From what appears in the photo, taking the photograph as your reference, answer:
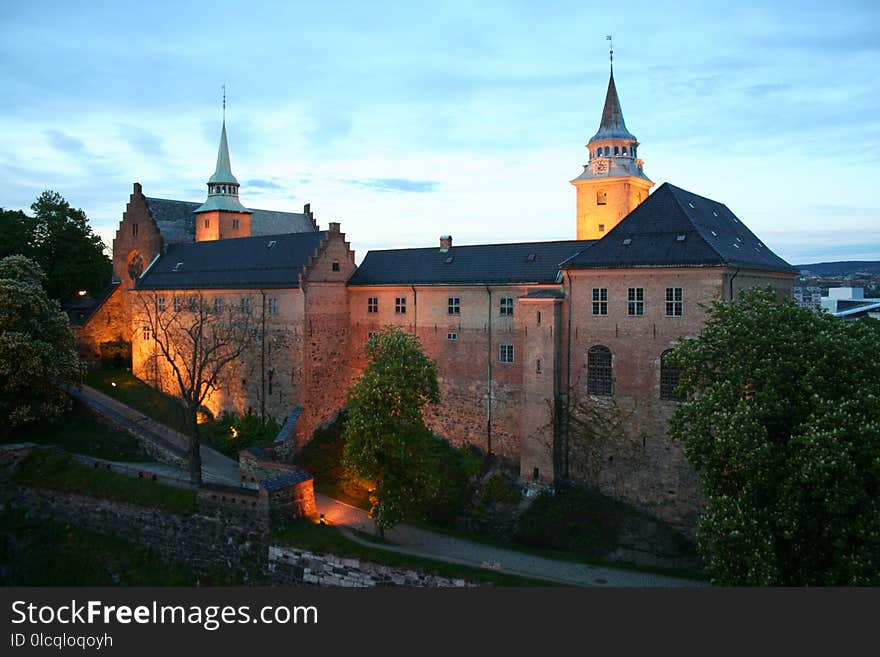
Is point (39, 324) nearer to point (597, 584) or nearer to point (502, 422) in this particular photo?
point (502, 422)

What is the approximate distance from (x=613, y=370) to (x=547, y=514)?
25.4ft

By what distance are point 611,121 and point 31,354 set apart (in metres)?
40.9

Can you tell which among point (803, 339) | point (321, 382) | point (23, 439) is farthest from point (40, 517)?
point (803, 339)

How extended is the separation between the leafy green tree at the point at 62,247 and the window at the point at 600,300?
1668 inches

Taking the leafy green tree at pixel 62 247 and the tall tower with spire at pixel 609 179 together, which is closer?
the tall tower with spire at pixel 609 179

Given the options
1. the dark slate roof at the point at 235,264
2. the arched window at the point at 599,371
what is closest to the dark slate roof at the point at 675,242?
the arched window at the point at 599,371

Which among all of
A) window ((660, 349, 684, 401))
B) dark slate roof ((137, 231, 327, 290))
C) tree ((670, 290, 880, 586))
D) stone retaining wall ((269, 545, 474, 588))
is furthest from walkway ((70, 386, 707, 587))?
dark slate roof ((137, 231, 327, 290))

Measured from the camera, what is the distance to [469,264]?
40156mm

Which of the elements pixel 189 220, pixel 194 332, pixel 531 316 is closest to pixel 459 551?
pixel 531 316

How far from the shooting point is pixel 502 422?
37.6m

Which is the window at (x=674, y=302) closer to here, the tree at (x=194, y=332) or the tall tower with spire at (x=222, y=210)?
the tree at (x=194, y=332)

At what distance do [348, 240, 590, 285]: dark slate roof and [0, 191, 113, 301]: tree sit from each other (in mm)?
25725

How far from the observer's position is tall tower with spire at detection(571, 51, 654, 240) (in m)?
48.0

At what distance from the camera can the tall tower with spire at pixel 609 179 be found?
47959 millimetres
